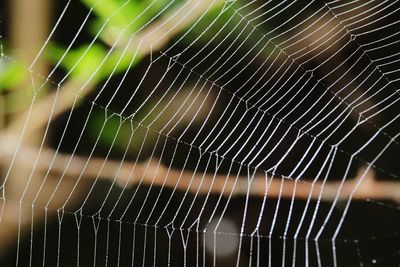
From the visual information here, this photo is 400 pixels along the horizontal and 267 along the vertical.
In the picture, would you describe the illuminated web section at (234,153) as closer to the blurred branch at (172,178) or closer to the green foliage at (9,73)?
the blurred branch at (172,178)

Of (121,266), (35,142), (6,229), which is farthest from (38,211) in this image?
(121,266)

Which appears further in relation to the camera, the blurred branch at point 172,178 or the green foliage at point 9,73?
the blurred branch at point 172,178

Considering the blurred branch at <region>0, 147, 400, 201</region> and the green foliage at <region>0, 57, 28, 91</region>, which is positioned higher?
the blurred branch at <region>0, 147, 400, 201</region>

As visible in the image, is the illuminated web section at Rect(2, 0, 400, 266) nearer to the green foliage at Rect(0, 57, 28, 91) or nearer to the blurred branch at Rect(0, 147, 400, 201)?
the blurred branch at Rect(0, 147, 400, 201)

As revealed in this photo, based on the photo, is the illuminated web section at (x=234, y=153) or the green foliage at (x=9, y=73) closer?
the green foliage at (x=9, y=73)

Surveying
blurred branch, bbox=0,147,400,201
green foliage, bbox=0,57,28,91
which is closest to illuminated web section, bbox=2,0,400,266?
blurred branch, bbox=0,147,400,201

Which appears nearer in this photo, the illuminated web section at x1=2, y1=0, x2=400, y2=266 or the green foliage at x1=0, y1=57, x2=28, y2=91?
the green foliage at x1=0, y1=57, x2=28, y2=91

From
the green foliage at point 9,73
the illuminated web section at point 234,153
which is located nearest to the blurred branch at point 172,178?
the illuminated web section at point 234,153

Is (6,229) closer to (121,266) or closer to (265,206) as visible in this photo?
(121,266)

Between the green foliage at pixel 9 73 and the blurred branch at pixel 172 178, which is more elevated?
the blurred branch at pixel 172 178
